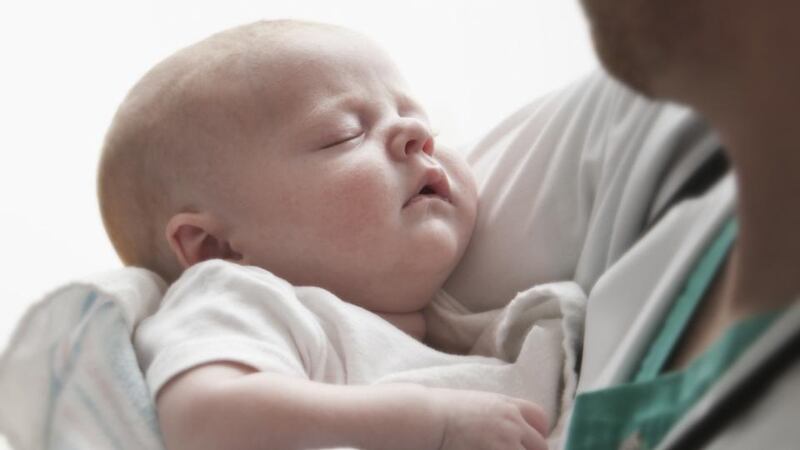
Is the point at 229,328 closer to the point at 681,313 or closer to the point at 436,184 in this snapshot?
the point at 436,184

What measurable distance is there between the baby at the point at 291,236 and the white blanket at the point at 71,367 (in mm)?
28

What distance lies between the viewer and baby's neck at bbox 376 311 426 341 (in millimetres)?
1021

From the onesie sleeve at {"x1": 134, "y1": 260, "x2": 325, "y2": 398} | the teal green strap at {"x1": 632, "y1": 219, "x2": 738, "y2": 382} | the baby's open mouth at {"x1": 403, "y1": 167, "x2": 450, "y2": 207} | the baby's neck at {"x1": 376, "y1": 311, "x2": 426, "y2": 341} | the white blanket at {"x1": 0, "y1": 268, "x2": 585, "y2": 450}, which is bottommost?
the baby's neck at {"x1": 376, "y1": 311, "x2": 426, "y2": 341}

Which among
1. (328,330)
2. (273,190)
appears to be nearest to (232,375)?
(328,330)

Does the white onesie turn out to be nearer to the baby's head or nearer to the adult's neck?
the baby's head

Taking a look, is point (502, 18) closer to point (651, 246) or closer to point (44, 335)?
point (44, 335)

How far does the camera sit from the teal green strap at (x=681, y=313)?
0.55 metres

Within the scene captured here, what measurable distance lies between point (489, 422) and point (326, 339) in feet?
0.62

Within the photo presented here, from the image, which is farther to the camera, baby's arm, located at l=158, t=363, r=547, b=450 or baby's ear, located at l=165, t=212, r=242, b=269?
baby's ear, located at l=165, t=212, r=242, b=269

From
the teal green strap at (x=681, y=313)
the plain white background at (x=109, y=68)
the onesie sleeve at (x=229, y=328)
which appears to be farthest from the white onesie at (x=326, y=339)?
the plain white background at (x=109, y=68)

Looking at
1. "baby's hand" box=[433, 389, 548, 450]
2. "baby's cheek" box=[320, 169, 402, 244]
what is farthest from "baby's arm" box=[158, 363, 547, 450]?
"baby's cheek" box=[320, 169, 402, 244]

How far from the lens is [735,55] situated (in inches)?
16.7

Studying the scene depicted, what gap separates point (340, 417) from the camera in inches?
30.1

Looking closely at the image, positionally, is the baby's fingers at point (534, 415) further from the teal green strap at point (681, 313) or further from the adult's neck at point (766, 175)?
the adult's neck at point (766, 175)
